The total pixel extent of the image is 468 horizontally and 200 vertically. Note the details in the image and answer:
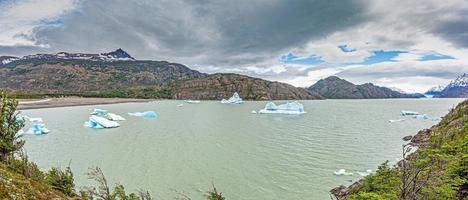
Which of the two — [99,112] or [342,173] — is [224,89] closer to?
[99,112]

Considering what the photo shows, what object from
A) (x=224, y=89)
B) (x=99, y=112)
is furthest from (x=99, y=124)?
(x=224, y=89)

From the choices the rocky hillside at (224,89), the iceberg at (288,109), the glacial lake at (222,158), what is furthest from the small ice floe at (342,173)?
the rocky hillside at (224,89)

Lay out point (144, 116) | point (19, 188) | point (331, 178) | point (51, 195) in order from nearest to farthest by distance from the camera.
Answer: point (19, 188), point (51, 195), point (331, 178), point (144, 116)

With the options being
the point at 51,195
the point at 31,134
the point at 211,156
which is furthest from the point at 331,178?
the point at 31,134

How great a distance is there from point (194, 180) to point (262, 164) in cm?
657

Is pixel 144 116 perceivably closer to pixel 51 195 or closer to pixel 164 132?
pixel 164 132

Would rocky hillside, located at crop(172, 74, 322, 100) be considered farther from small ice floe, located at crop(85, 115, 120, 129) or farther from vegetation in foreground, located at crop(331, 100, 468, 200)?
vegetation in foreground, located at crop(331, 100, 468, 200)

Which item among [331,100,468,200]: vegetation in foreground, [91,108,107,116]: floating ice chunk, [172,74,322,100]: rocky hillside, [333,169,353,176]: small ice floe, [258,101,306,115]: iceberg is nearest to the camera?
[331,100,468,200]: vegetation in foreground

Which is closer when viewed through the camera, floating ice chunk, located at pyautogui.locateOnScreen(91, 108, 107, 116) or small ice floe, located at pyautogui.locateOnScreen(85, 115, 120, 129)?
small ice floe, located at pyautogui.locateOnScreen(85, 115, 120, 129)

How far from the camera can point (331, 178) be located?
67.6 ft

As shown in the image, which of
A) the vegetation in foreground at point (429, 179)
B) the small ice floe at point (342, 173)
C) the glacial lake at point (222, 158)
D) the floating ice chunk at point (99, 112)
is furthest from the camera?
the floating ice chunk at point (99, 112)

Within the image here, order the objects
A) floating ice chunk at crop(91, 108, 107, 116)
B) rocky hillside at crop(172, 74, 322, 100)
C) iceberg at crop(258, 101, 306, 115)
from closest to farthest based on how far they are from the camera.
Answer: floating ice chunk at crop(91, 108, 107, 116) → iceberg at crop(258, 101, 306, 115) → rocky hillside at crop(172, 74, 322, 100)

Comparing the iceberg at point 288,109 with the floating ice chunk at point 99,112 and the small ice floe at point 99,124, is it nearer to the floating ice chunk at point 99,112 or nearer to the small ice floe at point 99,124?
the floating ice chunk at point 99,112

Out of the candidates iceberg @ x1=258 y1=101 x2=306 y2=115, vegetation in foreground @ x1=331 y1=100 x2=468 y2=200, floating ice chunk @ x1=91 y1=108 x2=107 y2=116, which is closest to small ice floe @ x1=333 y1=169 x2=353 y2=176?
vegetation in foreground @ x1=331 y1=100 x2=468 y2=200
